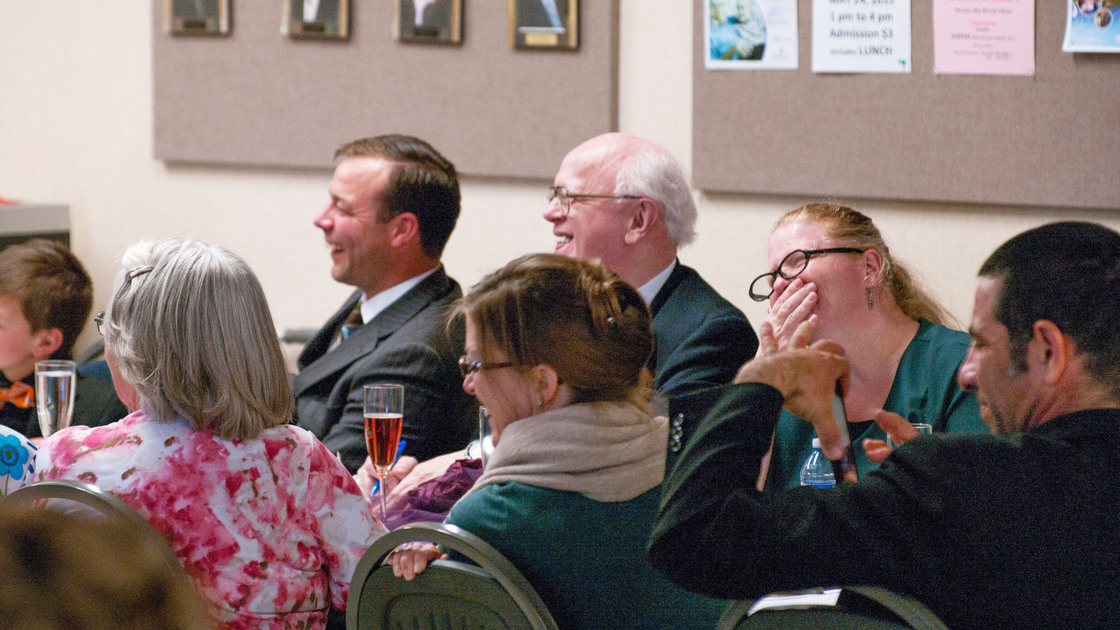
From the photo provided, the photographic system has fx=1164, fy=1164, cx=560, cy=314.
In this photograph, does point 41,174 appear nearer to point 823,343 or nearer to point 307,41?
point 307,41

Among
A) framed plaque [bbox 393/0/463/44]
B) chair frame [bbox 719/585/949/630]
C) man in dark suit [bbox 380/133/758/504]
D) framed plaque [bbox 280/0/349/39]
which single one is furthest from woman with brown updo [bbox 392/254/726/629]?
framed plaque [bbox 280/0/349/39]

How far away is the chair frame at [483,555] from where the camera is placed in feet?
4.89

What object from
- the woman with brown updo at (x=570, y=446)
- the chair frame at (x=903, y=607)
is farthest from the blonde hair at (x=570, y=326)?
the chair frame at (x=903, y=607)

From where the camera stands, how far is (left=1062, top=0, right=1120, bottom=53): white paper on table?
116 inches

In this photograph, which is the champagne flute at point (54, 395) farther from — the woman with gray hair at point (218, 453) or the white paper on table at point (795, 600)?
the white paper on table at point (795, 600)

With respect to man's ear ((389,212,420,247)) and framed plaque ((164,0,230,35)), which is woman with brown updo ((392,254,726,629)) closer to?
man's ear ((389,212,420,247))

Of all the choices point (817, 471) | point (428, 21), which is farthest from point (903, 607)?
point (428, 21)

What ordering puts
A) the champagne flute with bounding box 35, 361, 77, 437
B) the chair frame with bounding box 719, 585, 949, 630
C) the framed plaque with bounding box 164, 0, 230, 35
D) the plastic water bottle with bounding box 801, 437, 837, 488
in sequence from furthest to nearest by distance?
the framed plaque with bounding box 164, 0, 230, 35 < the champagne flute with bounding box 35, 361, 77, 437 < the plastic water bottle with bounding box 801, 437, 837, 488 < the chair frame with bounding box 719, 585, 949, 630

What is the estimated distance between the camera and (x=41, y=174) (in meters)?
4.52

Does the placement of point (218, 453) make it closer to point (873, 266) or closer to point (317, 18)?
point (873, 266)

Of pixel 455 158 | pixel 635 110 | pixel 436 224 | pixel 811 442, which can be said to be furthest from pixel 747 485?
pixel 455 158

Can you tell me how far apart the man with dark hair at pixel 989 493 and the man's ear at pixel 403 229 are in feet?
6.40

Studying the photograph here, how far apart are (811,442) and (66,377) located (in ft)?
4.94

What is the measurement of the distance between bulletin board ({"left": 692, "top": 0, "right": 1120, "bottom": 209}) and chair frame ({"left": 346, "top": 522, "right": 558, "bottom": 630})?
2.11 m
